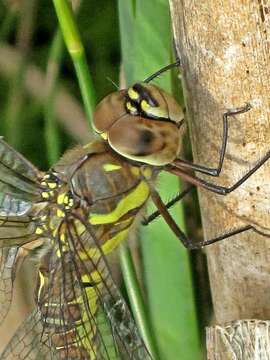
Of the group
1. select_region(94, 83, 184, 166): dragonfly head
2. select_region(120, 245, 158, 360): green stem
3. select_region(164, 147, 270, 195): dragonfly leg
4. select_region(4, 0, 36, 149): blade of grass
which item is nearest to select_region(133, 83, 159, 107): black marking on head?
select_region(94, 83, 184, 166): dragonfly head

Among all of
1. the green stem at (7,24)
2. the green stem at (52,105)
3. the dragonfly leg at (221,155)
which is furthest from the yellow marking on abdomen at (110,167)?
the green stem at (7,24)

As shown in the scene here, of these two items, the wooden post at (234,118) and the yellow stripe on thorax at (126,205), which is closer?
the wooden post at (234,118)

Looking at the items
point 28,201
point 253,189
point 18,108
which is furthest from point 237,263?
point 18,108

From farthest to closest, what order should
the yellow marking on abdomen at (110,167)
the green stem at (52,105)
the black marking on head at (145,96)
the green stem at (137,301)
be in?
the green stem at (52,105)
the green stem at (137,301)
the yellow marking on abdomen at (110,167)
the black marking on head at (145,96)

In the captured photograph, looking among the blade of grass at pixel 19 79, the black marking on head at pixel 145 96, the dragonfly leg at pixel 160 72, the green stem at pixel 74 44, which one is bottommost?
the black marking on head at pixel 145 96

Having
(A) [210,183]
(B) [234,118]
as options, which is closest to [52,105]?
(A) [210,183]

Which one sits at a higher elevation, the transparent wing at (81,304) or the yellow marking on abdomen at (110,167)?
the yellow marking on abdomen at (110,167)

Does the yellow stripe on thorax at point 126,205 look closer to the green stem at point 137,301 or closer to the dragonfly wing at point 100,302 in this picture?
the dragonfly wing at point 100,302
